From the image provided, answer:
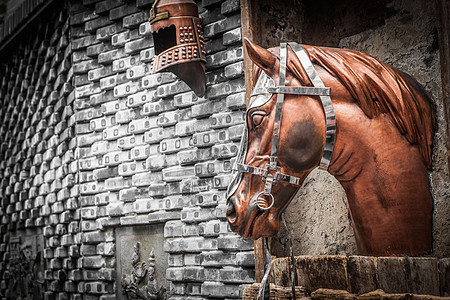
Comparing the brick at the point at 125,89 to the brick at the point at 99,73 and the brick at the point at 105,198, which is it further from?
the brick at the point at 105,198

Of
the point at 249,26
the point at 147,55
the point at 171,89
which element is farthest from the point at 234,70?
the point at 147,55

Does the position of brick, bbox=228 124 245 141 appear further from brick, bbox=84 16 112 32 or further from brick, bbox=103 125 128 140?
brick, bbox=84 16 112 32

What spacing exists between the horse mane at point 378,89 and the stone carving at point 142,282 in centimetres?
235

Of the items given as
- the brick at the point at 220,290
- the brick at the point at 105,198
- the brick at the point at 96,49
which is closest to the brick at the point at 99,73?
the brick at the point at 96,49

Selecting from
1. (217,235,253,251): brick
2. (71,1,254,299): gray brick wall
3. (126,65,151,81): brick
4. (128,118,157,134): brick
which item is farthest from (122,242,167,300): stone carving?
(126,65,151,81): brick

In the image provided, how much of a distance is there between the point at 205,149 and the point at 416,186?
1688 mm

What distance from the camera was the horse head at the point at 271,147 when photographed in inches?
104

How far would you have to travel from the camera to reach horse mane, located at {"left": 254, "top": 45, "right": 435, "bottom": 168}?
A: 2666 millimetres

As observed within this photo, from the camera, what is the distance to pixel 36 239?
6555mm

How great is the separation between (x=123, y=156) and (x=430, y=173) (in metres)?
2.72

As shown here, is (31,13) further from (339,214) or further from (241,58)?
(339,214)

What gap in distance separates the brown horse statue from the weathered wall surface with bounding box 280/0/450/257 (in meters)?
0.26

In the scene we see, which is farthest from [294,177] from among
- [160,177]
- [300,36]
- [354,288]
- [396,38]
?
[160,177]

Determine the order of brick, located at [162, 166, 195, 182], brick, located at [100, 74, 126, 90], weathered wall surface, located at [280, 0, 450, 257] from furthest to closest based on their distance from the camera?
brick, located at [100, 74, 126, 90]
brick, located at [162, 166, 195, 182]
weathered wall surface, located at [280, 0, 450, 257]
